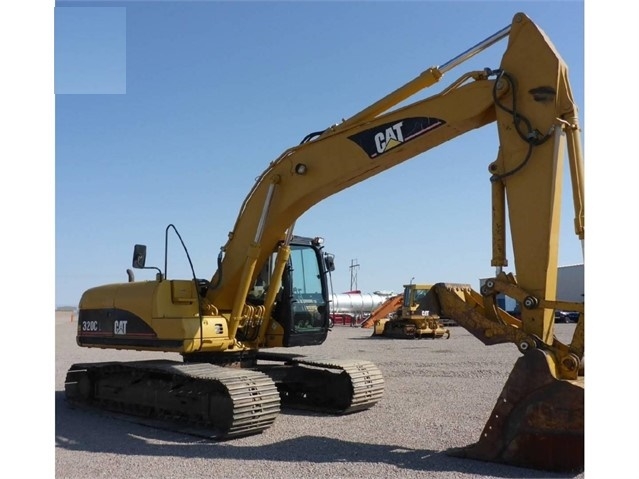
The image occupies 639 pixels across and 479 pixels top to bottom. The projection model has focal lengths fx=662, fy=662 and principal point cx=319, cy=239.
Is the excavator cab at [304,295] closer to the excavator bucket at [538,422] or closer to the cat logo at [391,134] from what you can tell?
the cat logo at [391,134]

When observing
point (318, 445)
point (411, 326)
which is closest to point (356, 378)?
point (318, 445)

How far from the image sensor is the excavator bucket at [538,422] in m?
5.62

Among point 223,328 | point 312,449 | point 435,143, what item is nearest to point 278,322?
point 223,328

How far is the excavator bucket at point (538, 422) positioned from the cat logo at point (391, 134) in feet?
8.84

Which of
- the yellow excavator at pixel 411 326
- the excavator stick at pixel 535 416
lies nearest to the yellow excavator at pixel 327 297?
the excavator stick at pixel 535 416

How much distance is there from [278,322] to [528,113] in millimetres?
4608

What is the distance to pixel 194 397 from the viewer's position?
326 inches

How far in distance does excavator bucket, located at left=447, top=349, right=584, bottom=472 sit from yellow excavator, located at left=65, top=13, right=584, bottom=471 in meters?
0.01

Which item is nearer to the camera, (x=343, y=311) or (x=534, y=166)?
(x=534, y=166)

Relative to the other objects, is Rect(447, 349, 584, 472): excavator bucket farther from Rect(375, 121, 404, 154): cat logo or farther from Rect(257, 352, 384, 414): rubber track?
Rect(257, 352, 384, 414): rubber track

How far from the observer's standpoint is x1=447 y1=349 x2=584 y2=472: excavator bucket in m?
5.62

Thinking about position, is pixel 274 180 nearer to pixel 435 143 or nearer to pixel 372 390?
pixel 435 143

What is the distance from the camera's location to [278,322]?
30.9ft

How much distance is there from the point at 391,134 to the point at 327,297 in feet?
10.6
